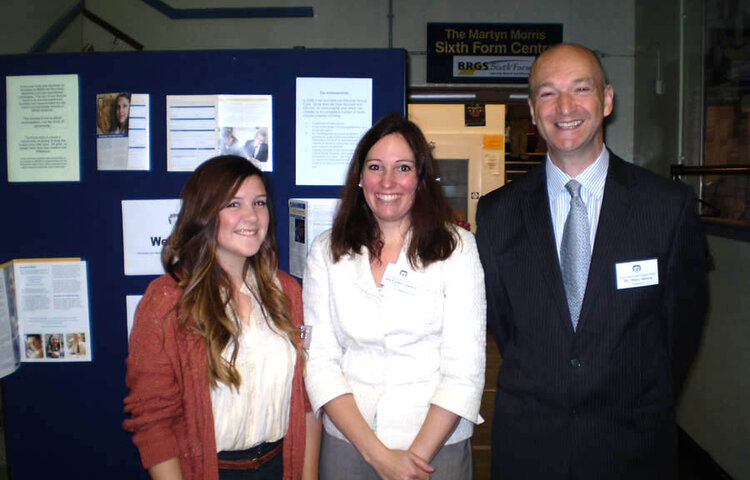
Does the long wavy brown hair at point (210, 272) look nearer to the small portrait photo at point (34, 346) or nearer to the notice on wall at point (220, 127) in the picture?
the notice on wall at point (220, 127)

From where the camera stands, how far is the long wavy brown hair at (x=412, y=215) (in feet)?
5.25

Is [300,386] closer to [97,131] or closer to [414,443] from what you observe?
[414,443]

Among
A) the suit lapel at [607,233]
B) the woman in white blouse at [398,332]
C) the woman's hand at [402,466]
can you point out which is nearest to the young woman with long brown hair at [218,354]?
the woman in white blouse at [398,332]

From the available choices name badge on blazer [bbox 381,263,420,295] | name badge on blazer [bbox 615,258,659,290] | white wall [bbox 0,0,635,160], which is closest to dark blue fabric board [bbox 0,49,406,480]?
name badge on blazer [bbox 381,263,420,295]

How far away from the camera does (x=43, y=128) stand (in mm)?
1936

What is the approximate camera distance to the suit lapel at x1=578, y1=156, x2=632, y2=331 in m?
1.49

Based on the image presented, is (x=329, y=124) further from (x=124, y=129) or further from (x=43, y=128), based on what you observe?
(x=43, y=128)

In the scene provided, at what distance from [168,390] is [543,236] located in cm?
A: 118

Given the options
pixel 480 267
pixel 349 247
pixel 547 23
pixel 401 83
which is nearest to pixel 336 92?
pixel 401 83

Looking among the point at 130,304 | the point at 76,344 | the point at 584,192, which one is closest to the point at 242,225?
the point at 130,304

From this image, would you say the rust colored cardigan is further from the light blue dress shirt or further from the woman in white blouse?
the light blue dress shirt

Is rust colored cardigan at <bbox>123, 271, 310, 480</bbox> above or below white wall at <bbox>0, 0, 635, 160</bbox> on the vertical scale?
below

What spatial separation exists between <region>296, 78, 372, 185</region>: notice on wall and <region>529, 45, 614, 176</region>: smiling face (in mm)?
624

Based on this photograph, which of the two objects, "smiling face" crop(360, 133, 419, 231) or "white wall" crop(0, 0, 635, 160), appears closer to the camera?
"smiling face" crop(360, 133, 419, 231)
